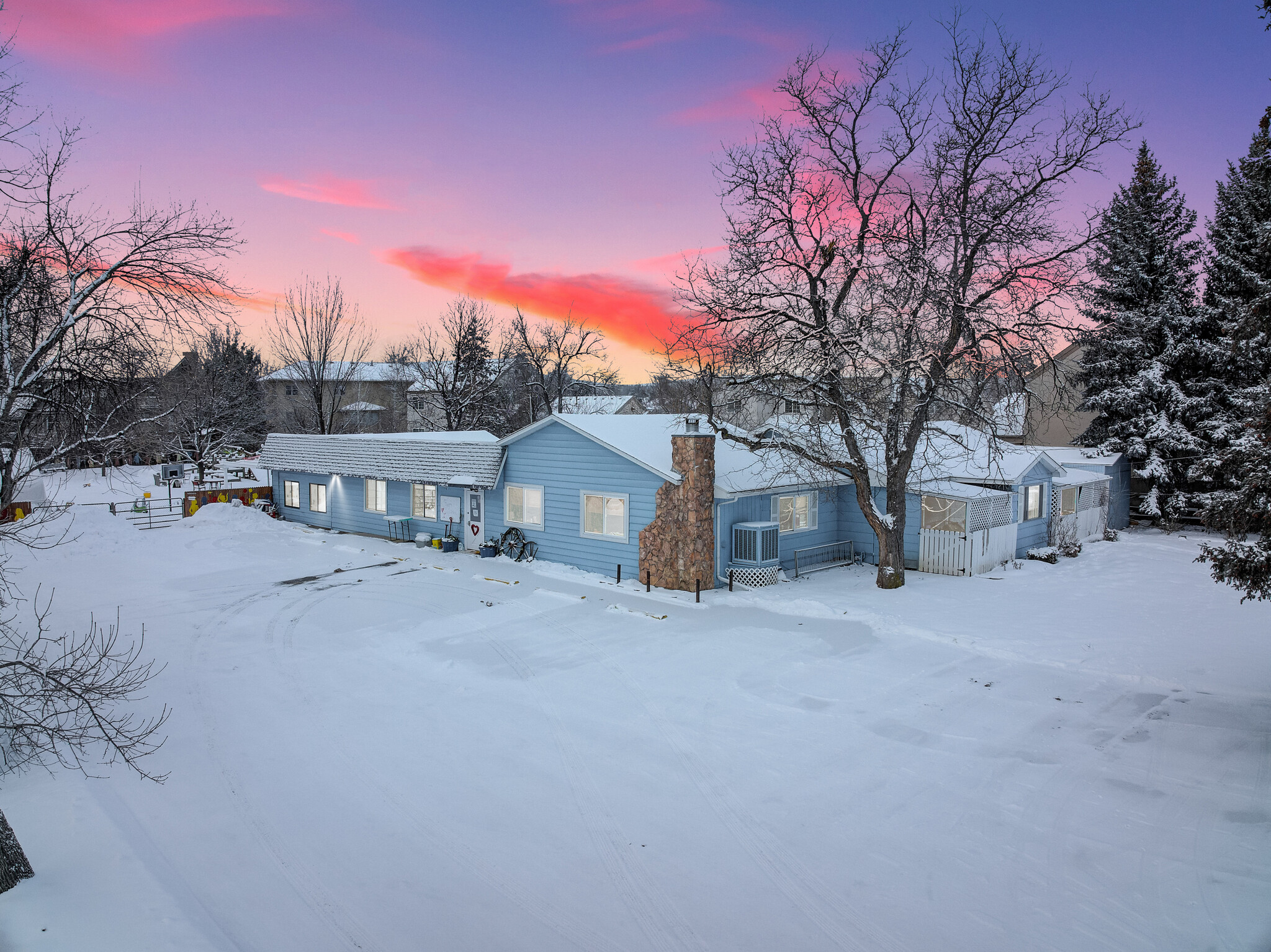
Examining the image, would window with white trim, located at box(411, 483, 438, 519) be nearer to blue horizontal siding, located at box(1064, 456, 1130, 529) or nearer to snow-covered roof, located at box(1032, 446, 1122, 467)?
snow-covered roof, located at box(1032, 446, 1122, 467)

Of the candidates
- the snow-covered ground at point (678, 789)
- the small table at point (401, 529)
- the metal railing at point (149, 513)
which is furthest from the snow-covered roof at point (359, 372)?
the snow-covered ground at point (678, 789)

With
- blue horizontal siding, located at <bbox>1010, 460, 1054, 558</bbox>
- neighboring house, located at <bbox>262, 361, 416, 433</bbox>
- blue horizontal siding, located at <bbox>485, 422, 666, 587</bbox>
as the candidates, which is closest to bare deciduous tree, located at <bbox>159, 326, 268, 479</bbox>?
neighboring house, located at <bbox>262, 361, 416, 433</bbox>

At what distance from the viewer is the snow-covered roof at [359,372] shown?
3784cm

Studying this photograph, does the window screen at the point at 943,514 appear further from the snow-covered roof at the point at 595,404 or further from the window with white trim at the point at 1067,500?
→ the snow-covered roof at the point at 595,404

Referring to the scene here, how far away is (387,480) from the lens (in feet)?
76.7

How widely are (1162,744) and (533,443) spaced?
15.0 meters

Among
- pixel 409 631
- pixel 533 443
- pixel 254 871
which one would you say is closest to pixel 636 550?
pixel 533 443

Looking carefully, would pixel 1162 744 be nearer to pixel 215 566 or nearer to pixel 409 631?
pixel 409 631

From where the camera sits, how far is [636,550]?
1731 centimetres

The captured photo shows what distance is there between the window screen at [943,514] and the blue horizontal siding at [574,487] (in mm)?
7172

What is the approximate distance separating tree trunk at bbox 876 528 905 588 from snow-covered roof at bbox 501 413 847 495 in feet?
7.49

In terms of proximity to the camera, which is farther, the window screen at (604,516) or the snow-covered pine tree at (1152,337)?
the snow-covered pine tree at (1152,337)

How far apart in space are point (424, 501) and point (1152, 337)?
93.0 feet

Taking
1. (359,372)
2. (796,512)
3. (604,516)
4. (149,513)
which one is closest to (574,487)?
(604,516)
